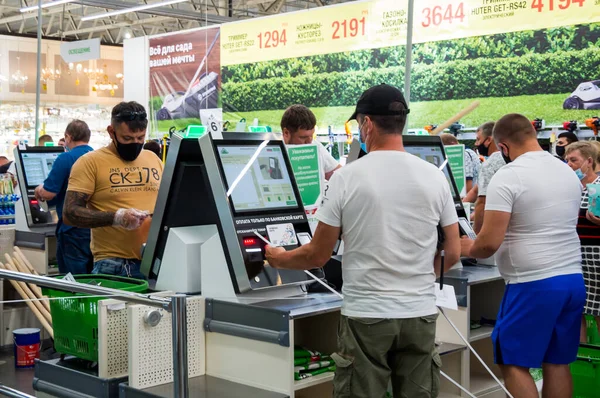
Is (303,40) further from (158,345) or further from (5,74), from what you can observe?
(158,345)

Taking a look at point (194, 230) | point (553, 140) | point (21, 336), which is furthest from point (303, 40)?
point (194, 230)

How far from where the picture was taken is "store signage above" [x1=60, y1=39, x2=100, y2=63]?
12.7 m

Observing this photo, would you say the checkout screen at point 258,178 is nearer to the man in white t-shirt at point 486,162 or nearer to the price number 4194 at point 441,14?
the man in white t-shirt at point 486,162

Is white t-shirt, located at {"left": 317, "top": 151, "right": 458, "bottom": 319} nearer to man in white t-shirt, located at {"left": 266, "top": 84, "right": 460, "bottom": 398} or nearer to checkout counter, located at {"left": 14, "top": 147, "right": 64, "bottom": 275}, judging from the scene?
man in white t-shirt, located at {"left": 266, "top": 84, "right": 460, "bottom": 398}

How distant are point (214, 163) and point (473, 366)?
7.21ft

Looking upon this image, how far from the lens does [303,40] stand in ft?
39.8

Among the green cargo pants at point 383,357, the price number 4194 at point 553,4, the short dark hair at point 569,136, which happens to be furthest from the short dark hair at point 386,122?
the price number 4194 at point 553,4

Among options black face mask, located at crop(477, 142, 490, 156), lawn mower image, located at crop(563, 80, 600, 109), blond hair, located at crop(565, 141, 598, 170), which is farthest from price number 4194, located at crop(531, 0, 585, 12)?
blond hair, located at crop(565, 141, 598, 170)

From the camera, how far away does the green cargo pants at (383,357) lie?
2.46 meters

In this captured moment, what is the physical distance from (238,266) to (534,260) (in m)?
A: 1.27

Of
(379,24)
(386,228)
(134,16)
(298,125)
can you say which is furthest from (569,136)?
(134,16)

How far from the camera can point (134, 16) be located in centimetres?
2253

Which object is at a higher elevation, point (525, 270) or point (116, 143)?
point (116, 143)

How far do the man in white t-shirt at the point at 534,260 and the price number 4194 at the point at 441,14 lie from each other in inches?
271
